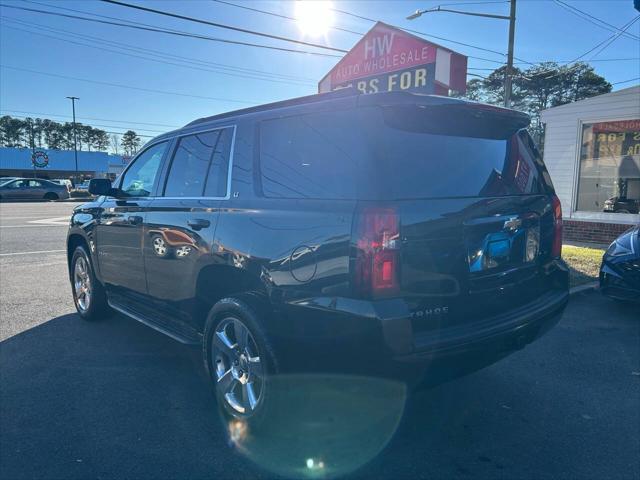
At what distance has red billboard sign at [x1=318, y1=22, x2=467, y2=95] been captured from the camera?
9281 mm

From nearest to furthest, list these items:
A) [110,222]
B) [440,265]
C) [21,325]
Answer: [440,265] < [110,222] < [21,325]

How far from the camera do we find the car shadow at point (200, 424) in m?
2.68

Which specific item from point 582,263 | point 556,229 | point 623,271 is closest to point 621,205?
point 582,263

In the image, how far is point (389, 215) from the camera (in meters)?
2.32

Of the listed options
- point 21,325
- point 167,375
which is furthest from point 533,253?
point 21,325

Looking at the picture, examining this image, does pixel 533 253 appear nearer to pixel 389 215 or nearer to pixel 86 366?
pixel 389 215

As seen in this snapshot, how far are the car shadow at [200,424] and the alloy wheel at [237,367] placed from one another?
22 cm

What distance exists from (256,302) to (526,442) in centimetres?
186

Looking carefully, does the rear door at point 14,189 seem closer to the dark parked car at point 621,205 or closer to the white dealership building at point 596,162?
the white dealership building at point 596,162

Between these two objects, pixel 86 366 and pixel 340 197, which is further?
pixel 86 366

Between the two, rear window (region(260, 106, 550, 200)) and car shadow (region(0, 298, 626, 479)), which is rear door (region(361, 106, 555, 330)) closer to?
rear window (region(260, 106, 550, 200))

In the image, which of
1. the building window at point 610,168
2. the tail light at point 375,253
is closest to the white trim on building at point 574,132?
the building window at point 610,168

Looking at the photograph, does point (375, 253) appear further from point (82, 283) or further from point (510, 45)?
point (510, 45)

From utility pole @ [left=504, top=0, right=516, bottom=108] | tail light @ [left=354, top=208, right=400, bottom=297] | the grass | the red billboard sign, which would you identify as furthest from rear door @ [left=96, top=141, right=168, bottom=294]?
utility pole @ [left=504, top=0, right=516, bottom=108]
